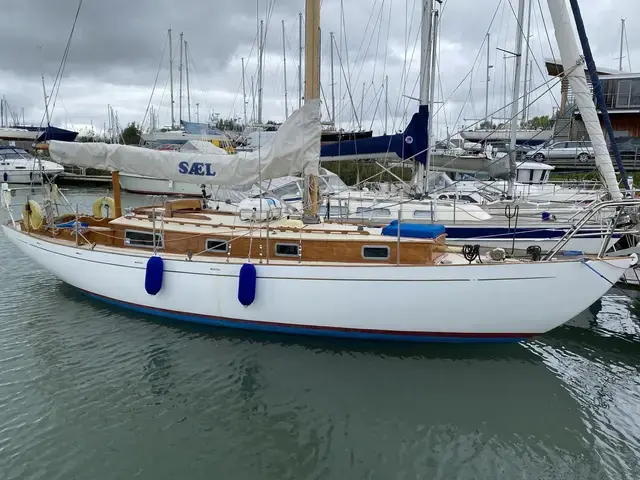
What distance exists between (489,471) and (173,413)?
3874 millimetres

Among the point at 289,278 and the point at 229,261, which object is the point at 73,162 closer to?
the point at 229,261

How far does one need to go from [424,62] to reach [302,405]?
10.5m

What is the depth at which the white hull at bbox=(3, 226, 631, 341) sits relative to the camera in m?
7.00

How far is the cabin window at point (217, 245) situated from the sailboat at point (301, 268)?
3cm

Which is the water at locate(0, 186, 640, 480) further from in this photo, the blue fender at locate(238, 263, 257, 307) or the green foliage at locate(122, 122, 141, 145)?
the green foliage at locate(122, 122, 141, 145)

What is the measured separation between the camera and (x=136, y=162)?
30.6 feet

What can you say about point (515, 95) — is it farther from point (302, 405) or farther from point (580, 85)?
point (302, 405)

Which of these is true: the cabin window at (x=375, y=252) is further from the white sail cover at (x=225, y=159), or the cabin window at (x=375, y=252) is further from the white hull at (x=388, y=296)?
the white sail cover at (x=225, y=159)

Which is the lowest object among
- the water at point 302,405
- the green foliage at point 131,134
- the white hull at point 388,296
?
the water at point 302,405

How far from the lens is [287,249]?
8281mm

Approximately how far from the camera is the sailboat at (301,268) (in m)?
7.07

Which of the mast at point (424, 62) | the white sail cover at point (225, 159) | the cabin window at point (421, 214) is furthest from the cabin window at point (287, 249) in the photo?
the mast at point (424, 62)

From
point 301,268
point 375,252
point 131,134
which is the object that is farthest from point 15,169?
point 375,252

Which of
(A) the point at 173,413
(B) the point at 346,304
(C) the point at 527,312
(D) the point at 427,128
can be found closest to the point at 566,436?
(C) the point at 527,312
